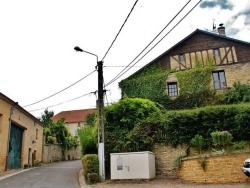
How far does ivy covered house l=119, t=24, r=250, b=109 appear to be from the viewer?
2052cm

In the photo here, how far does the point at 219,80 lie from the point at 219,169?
12.0m

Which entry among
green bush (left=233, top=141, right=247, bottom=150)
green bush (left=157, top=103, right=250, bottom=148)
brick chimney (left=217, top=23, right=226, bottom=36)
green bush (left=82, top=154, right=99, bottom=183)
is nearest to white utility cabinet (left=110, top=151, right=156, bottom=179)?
green bush (left=82, top=154, right=99, bottom=183)

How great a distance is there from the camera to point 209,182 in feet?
33.5

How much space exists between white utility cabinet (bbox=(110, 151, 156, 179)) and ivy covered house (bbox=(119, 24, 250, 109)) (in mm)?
9942

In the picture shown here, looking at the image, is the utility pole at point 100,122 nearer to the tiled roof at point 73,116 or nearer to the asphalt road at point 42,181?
the asphalt road at point 42,181

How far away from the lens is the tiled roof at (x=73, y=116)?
5343 cm

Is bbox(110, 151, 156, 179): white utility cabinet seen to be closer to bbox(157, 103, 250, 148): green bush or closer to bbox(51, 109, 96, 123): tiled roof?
bbox(157, 103, 250, 148): green bush

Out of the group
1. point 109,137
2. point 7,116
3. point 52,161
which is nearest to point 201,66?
point 109,137

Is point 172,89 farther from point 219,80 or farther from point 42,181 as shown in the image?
point 42,181

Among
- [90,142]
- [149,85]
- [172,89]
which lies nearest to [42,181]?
[90,142]

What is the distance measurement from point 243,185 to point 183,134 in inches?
157

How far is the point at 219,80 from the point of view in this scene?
2094 centimetres

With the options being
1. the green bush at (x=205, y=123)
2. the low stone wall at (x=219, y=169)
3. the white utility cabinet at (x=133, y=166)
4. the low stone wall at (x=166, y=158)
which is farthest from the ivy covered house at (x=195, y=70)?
the low stone wall at (x=219, y=169)

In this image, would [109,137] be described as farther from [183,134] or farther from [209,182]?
[209,182]
